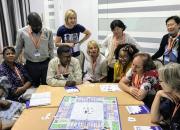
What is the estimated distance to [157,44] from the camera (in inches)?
151

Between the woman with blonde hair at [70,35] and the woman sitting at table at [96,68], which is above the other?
the woman with blonde hair at [70,35]

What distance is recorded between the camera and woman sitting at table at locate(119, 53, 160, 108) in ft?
7.77

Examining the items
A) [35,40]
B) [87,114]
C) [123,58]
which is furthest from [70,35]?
[87,114]

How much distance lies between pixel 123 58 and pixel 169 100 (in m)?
1.34

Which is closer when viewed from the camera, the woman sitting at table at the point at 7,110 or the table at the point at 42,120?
the table at the point at 42,120

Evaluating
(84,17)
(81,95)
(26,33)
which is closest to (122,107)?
(81,95)

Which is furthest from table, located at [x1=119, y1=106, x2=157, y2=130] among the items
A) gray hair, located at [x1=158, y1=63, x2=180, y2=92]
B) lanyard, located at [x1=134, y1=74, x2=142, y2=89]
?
lanyard, located at [x1=134, y1=74, x2=142, y2=89]

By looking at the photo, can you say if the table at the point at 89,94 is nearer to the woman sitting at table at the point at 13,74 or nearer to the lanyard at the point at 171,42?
the woman sitting at table at the point at 13,74

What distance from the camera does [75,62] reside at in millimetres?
3119

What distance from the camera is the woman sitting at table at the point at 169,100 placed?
174cm

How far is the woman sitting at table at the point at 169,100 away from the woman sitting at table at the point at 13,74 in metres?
1.95

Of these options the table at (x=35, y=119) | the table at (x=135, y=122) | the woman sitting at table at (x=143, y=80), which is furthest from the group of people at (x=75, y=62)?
the table at (x=35, y=119)

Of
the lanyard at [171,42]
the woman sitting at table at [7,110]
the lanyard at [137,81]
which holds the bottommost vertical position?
the woman sitting at table at [7,110]

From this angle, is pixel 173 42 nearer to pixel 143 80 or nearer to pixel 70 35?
pixel 143 80
